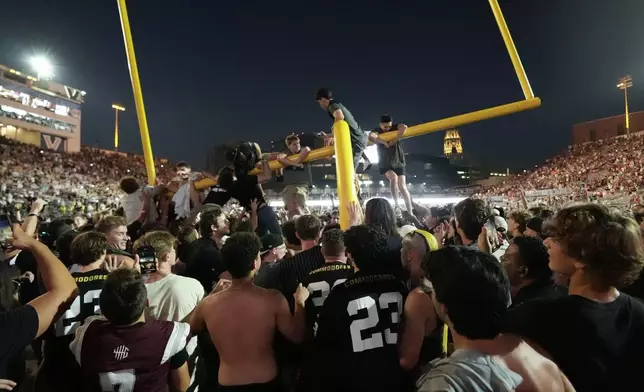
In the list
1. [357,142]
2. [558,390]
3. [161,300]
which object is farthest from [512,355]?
[357,142]

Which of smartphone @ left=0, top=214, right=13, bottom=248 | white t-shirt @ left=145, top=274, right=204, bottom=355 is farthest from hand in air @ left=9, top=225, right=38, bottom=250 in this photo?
white t-shirt @ left=145, top=274, right=204, bottom=355

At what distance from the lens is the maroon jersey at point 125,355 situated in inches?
90.8

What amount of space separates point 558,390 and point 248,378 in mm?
1689

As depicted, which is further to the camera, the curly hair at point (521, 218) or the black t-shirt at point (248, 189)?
the black t-shirt at point (248, 189)

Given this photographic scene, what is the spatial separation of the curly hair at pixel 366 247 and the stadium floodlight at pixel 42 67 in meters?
66.7

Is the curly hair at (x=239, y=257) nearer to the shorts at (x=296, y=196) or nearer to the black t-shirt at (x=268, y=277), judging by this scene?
the black t-shirt at (x=268, y=277)

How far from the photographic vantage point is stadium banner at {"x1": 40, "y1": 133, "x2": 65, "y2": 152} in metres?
51.9

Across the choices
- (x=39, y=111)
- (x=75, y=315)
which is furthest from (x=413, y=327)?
(x=39, y=111)

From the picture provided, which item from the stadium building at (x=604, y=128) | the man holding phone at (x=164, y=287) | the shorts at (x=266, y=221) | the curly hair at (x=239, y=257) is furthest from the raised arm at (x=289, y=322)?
the stadium building at (x=604, y=128)

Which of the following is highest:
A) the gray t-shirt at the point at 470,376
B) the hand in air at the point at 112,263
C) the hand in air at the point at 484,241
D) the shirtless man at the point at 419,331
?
the hand in air at the point at 112,263

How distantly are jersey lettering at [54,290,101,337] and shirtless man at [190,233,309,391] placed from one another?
824 millimetres

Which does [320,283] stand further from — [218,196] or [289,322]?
[218,196]

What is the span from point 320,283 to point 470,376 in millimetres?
1609

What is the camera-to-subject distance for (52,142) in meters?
53.1
